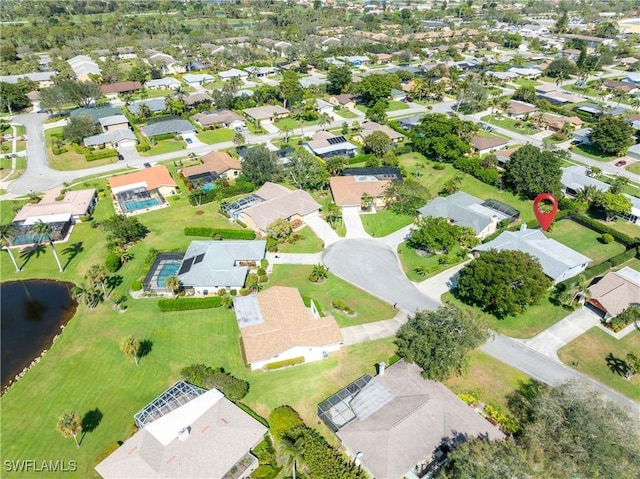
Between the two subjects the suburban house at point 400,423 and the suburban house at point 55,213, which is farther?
the suburban house at point 55,213

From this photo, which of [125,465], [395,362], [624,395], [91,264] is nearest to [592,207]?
[624,395]

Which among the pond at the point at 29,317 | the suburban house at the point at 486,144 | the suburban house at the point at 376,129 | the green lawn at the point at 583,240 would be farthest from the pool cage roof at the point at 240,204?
the suburban house at the point at 486,144

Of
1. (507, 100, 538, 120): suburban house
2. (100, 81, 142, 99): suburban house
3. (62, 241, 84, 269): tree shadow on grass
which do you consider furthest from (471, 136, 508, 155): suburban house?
(100, 81, 142, 99): suburban house

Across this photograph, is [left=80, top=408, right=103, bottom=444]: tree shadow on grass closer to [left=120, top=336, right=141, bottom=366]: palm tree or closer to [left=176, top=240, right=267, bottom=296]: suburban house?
[left=120, top=336, right=141, bottom=366]: palm tree

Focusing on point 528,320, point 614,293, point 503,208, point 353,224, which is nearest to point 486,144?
point 503,208

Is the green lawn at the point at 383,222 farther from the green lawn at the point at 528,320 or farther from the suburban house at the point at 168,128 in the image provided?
the suburban house at the point at 168,128

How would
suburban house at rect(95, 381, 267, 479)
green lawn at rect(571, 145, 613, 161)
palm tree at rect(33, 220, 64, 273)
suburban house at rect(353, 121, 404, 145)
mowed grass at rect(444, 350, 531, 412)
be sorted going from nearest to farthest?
suburban house at rect(95, 381, 267, 479), mowed grass at rect(444, 350, 531, 412), palm tree at rect(33, 220, 64, 273), green lawn at rect(571, 145, 613, 161), suburban house at rect(353, 121, 404, 145)
